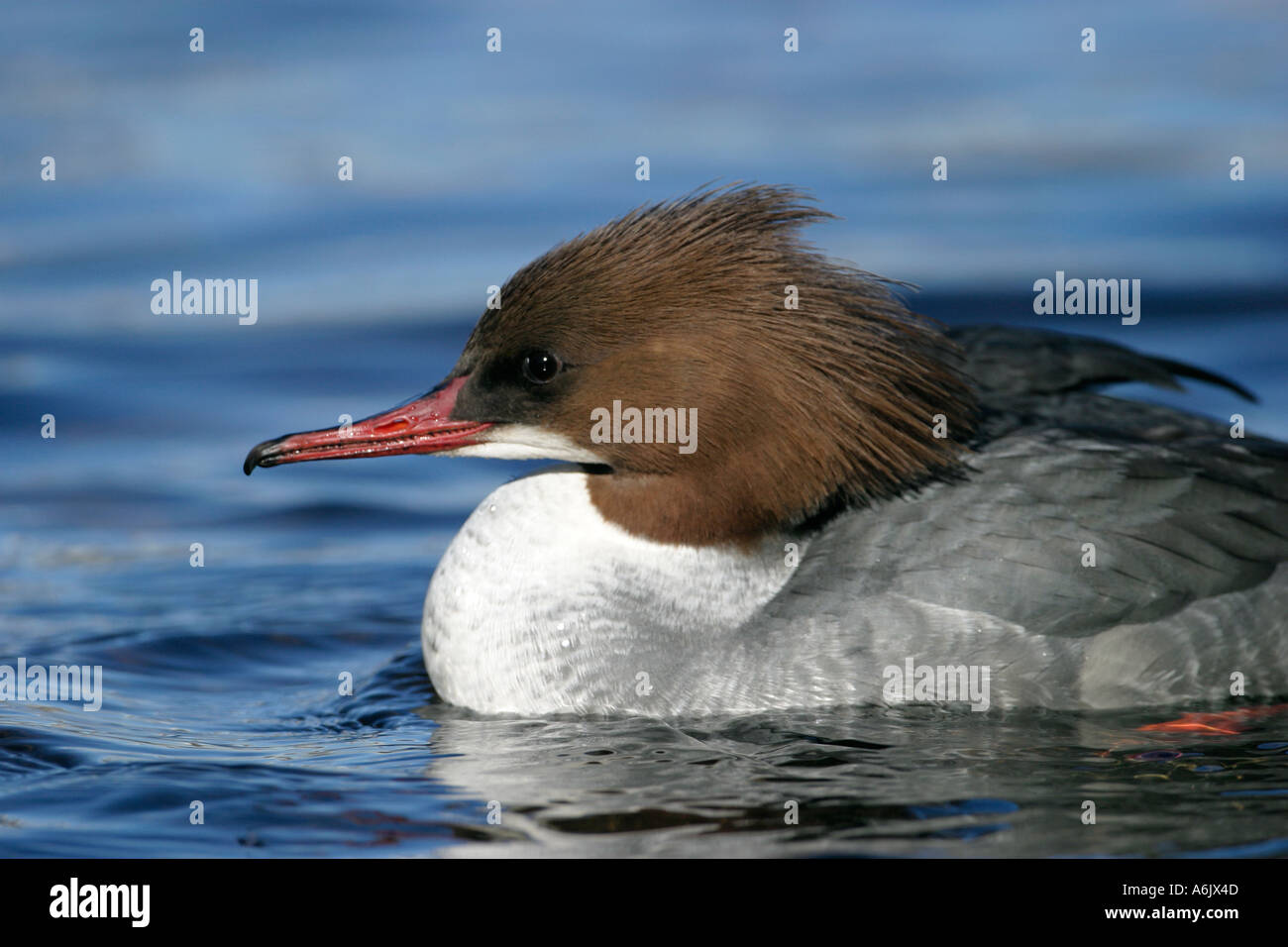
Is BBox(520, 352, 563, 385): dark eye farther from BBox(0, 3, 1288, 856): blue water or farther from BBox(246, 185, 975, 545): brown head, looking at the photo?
BBox(0, 3, 1288, 856): blue water

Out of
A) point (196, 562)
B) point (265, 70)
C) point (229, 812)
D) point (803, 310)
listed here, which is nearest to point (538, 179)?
point (265, 70)

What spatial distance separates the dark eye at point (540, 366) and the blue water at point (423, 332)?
4.14ft

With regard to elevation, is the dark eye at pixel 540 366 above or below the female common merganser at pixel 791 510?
above

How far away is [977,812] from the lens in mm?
5234

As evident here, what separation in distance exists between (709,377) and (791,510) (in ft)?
1.90

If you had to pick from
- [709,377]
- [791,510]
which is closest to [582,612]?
[791,510]

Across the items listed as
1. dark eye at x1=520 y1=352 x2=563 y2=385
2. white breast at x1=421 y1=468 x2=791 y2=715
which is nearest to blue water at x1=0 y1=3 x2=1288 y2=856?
white breast at x1=421 y1=468 x2=791 y2=715

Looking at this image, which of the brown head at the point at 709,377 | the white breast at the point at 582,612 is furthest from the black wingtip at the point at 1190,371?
the white breast at the point at 582,612

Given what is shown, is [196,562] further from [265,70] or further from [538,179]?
[265,70]

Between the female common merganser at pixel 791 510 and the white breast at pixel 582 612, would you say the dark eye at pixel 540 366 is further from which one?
the white breast at pixel 582 612

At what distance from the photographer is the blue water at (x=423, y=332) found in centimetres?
540

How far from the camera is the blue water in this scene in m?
5.40

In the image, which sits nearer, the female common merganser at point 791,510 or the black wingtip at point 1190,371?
the female common merganser at point 791,510
